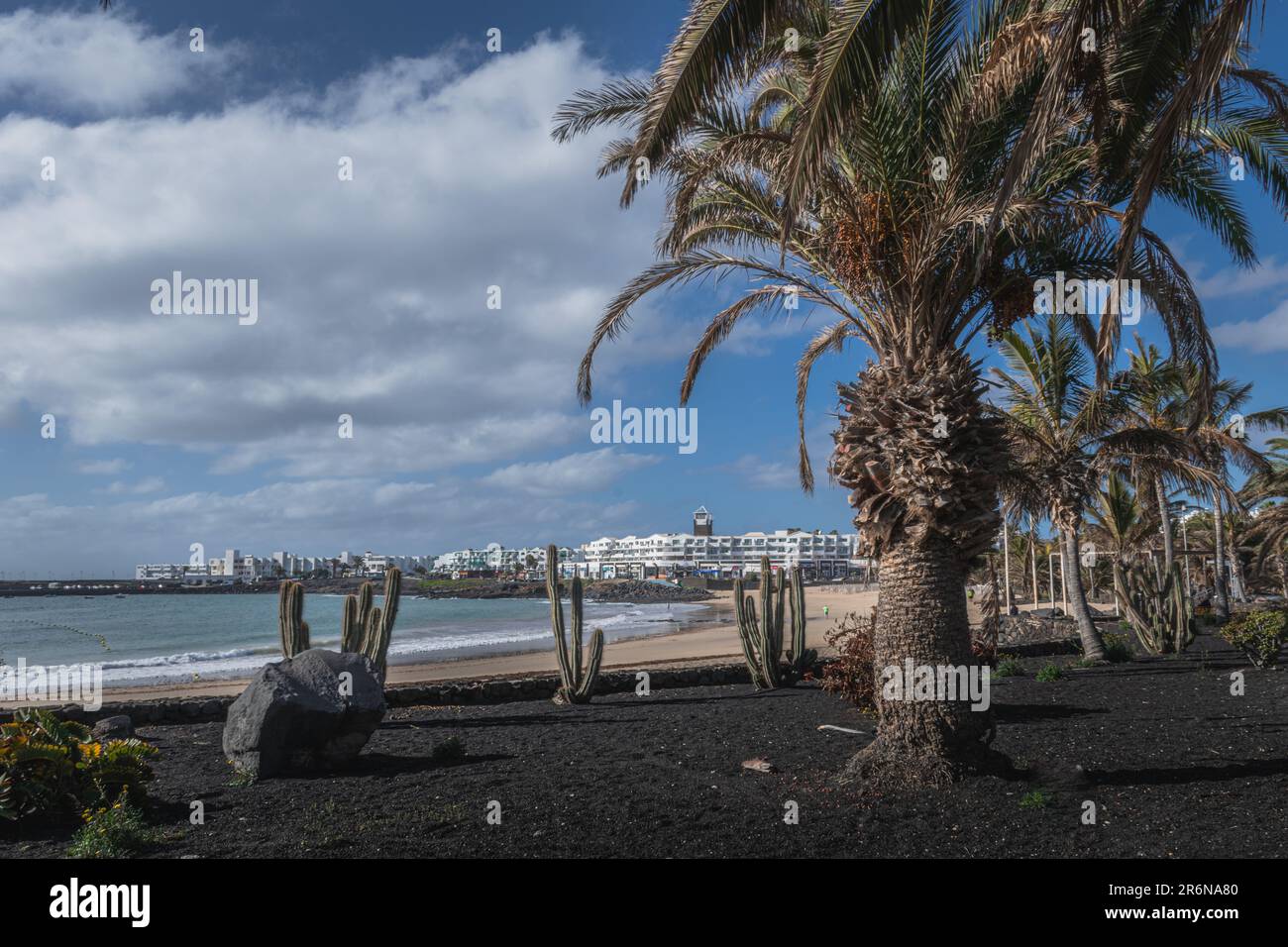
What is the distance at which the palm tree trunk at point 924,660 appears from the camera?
21.5ft

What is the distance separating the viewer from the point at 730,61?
18.0 feet

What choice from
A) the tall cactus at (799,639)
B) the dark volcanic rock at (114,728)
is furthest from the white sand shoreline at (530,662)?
the dark volcanic rock at (114,728)

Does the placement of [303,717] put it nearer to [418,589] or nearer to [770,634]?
[770,634]

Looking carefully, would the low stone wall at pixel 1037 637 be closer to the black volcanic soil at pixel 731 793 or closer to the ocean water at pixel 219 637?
the black volcanic soil at pixel 731 793

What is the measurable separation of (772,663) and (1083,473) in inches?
297

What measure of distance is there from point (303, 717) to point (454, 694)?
5.31 m

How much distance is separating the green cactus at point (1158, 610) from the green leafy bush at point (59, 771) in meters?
17.5

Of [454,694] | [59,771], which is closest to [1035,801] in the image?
[59,771]

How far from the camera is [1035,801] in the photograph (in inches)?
230

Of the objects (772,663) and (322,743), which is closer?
(322,743)

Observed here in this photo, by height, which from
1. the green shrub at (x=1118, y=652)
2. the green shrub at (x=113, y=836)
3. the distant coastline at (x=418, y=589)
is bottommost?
the distant coastline at (x=418, y=589)

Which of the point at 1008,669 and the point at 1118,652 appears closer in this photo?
the point at 1008,669

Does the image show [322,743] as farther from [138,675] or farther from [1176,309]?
[138,675]
